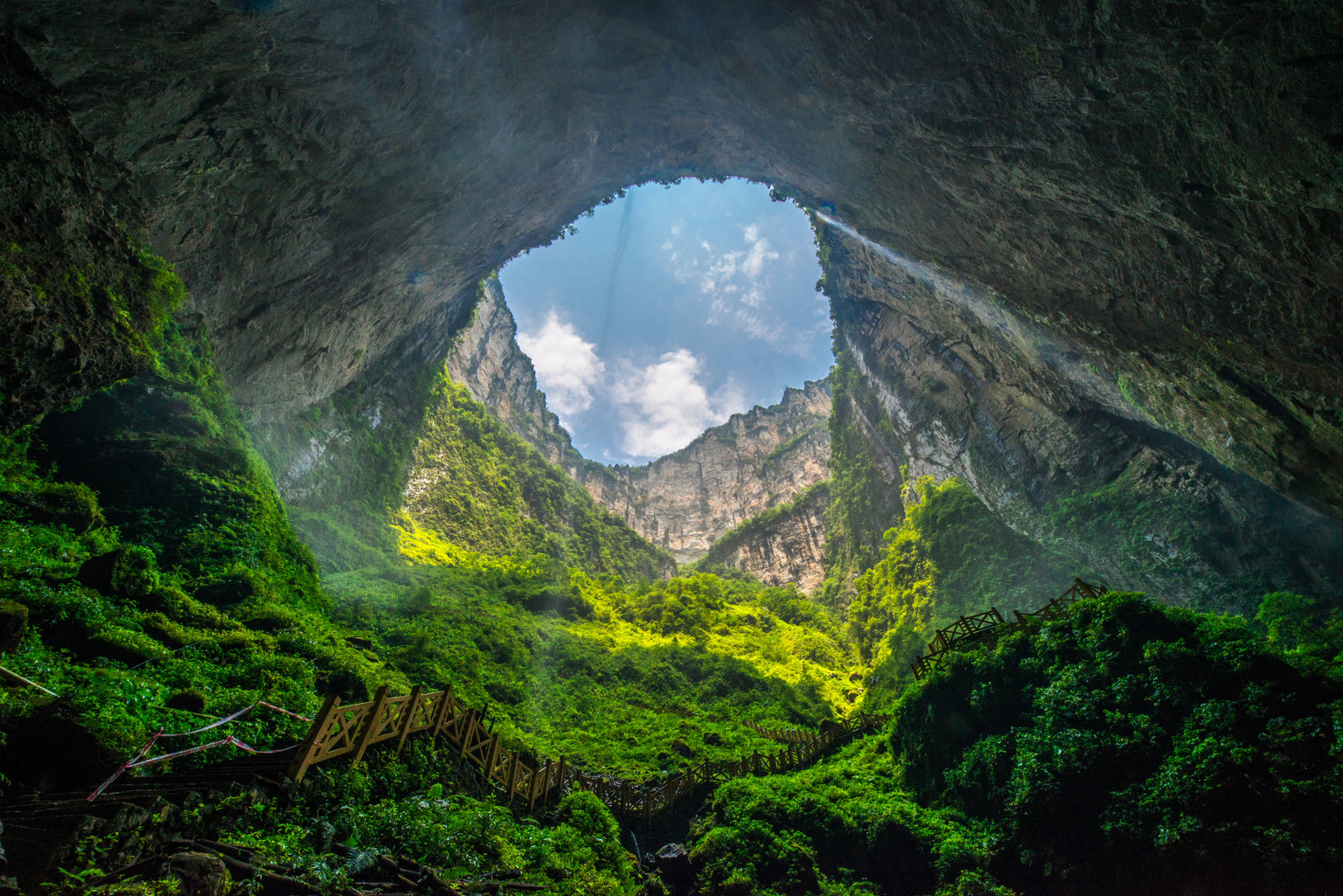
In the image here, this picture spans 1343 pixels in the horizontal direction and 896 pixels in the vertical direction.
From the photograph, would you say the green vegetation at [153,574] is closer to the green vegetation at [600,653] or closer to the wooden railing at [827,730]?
the green vegetation at [600,653]

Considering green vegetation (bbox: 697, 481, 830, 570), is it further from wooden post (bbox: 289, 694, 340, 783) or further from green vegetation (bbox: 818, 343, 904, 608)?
wooden post (bbox: 289, 694, 340, 783)

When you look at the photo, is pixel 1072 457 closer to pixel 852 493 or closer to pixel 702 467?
pixel 852 493

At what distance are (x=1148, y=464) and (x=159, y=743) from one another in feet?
80.2

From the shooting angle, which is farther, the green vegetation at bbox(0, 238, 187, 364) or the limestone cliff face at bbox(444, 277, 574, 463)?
the limestone cliff face at bbox(444, 277, 574, 463)

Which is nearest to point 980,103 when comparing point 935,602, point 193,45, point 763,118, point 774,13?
point 774,13

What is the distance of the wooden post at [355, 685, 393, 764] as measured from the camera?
662cm

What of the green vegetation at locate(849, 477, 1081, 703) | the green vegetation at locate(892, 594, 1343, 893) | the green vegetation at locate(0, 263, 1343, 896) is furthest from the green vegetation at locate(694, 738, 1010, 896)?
the green vegetation at locate(849, 477, 1081, 703)

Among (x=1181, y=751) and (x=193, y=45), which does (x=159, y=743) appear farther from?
(x=1181, y=751)

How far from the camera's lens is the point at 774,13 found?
39.0 feet

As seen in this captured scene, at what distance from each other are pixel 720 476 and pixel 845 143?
195ft

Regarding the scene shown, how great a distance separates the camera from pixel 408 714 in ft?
25.3

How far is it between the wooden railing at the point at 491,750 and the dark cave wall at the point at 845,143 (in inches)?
430

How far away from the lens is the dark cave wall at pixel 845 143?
7.69 m

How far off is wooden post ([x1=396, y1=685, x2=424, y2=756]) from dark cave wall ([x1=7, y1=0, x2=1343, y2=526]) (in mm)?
11271
